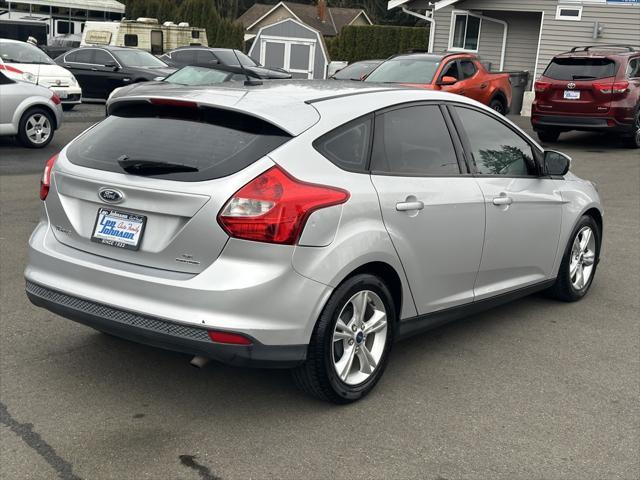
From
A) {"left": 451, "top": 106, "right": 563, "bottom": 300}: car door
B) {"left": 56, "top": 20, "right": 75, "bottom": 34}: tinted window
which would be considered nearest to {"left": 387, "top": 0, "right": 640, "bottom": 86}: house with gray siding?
{"left": 451, "top": 106, "right": 563, "bottom": 300}: car door

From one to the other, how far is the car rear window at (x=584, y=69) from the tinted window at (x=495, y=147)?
11.4m

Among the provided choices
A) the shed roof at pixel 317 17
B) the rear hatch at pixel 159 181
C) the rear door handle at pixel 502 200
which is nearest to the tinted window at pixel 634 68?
the rear door handle at pixel 502 200

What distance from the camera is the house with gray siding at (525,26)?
24094 millimetres

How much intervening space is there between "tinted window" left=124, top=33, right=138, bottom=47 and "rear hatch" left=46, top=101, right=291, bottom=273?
2793cm

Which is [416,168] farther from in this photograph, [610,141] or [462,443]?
[610,141]

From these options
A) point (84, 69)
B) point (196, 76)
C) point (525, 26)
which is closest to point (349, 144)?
point (196, 76)

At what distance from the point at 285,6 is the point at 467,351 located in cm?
6543

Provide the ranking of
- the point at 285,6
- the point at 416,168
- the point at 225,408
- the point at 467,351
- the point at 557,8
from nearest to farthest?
the point at 225,408
the point at 416,168
the point at 467,351
the point at 557,8
the point at 285,6

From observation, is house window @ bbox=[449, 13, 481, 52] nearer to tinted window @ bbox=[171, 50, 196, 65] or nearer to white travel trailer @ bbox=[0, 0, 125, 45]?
tinted window @ bbox=[171, 50, 196, 65]

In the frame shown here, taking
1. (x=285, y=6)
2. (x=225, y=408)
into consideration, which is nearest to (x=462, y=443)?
(x=225, y=408)

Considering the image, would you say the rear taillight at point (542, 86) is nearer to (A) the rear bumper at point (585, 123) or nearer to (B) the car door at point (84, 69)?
(A) the rear bumper at point (585, 123)

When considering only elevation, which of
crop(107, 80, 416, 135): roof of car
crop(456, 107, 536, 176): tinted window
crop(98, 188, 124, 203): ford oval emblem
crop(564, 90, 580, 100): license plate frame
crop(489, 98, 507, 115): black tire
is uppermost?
crop(107, 80, 416, 135): roof of car

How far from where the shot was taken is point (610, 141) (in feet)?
59.9

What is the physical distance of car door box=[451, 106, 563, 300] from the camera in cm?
511
